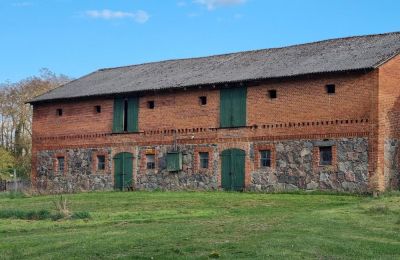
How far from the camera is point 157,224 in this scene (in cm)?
1838

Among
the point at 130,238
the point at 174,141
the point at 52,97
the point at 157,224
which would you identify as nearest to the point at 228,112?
the point at 174,141

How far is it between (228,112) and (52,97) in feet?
40.1

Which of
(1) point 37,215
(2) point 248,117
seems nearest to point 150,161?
(2) point 248,117

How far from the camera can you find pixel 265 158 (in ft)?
104

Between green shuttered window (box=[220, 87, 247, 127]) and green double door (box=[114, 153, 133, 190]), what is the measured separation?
244 inches

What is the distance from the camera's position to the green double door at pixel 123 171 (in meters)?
36.2

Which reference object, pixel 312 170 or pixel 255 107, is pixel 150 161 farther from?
pixel 312 170

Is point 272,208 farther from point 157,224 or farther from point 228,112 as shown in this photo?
point 228,112

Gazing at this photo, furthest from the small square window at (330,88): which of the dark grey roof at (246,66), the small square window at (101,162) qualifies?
the small square window at (101,162)

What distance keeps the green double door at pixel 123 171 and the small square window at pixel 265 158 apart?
7.91 m

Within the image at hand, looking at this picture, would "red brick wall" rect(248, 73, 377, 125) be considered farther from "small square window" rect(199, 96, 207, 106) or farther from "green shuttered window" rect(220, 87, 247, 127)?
"small square window" rect(199, 96, 207, 106)

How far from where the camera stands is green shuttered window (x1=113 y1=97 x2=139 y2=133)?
3622 cm

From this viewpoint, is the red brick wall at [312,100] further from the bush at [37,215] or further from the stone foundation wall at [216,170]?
the bush at [37,215]

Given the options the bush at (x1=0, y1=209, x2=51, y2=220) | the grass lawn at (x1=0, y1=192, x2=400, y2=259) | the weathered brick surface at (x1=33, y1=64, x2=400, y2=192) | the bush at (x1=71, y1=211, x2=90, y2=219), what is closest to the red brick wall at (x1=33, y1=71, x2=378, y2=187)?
the weathered brick surface at (x1=33, y1=64, x2=400, y2=192)
